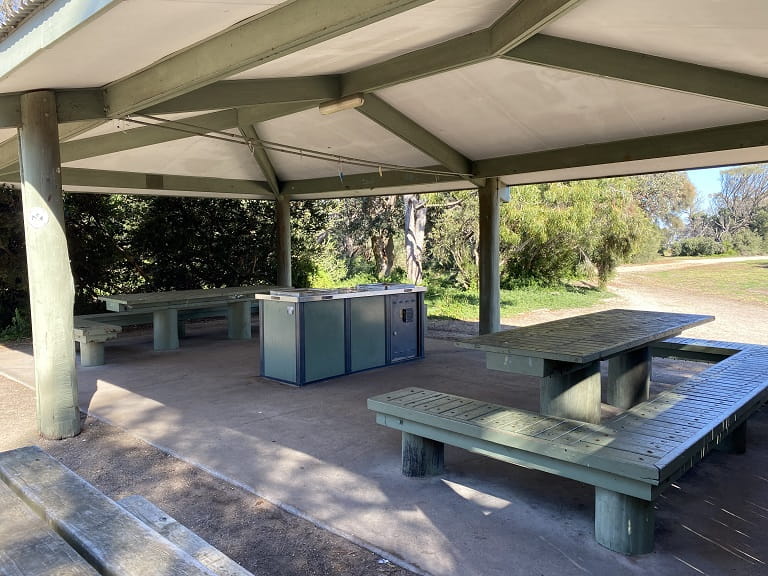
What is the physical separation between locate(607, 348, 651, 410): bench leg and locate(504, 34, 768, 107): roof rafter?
2.36 m

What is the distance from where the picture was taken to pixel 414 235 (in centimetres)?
1909

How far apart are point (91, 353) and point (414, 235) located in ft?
42.8

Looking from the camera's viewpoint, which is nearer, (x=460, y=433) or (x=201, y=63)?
(x=460, y=433)

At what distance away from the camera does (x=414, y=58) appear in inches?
189

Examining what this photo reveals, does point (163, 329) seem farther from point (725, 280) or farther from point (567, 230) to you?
point (725, 280)

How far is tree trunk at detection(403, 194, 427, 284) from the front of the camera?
62.2 feet

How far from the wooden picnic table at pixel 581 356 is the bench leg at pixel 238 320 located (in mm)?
5849

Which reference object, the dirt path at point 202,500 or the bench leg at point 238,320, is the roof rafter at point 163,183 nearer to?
the bench leg at point 238,320

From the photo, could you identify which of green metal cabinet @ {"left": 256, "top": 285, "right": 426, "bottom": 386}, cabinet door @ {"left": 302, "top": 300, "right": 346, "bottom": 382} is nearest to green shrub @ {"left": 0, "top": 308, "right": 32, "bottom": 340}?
green metal cabinet @ {"left": 256, "top": 285, "right": 426, "bottom": 386}

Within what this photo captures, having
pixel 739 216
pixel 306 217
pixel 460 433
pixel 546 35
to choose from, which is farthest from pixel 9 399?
pixel 739 216

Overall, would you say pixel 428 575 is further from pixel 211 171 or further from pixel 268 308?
pixel 211 171

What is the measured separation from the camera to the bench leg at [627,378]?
536cm

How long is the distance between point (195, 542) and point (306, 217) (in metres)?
12.9

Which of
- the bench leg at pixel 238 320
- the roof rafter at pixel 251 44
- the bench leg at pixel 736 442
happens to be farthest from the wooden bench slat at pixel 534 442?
the bench leg at pixel 238 320
